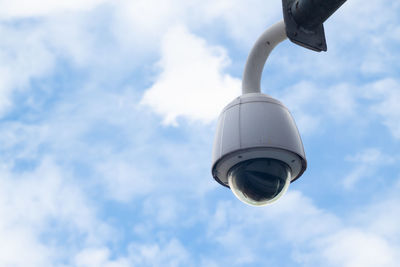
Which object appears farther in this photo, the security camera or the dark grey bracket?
the security camera

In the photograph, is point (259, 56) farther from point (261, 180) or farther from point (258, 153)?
point (261, 180)

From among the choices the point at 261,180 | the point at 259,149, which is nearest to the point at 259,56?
the point at 259,149

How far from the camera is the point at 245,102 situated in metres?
3.45

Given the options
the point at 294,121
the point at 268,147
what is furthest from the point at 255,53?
the point at 268,147

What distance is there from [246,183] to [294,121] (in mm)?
505

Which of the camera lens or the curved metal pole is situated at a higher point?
the curved metal pole

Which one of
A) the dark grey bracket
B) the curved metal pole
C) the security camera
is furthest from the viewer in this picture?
the curved metal pole

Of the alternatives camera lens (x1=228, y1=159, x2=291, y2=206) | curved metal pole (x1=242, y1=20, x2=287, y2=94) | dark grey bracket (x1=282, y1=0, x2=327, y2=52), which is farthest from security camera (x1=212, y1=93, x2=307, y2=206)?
dark grey bracket (x1=282, y1=0, x2=327, y2=52)

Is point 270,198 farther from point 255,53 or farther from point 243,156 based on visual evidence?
point 255,53

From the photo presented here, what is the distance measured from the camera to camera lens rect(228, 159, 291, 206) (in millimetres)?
3180

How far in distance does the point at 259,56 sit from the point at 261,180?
2.70 feet

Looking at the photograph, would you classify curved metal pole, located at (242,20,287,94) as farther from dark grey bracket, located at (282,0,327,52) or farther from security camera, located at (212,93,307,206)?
dark grey bracket, located at (282,0,327,52)

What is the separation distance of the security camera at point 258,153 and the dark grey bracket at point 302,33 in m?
0.55

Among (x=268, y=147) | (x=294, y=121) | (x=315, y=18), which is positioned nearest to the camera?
(x=315, y=18)
